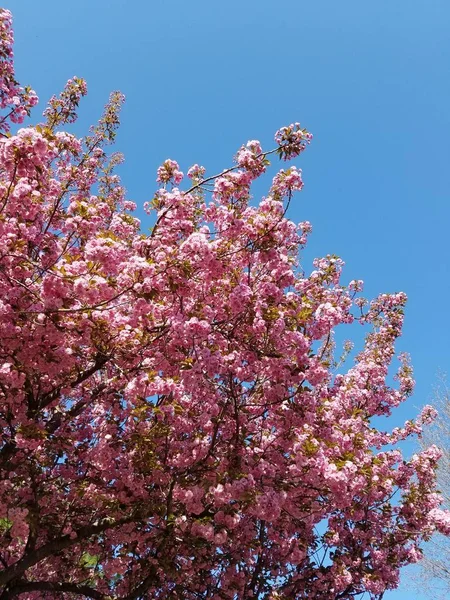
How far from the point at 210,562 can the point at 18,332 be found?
490 centimetres

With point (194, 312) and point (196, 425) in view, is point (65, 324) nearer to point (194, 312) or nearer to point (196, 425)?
point (194, 312)

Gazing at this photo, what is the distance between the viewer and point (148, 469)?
683 centimetres

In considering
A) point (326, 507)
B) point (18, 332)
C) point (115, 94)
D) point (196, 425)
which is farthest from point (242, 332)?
point (115, 94)

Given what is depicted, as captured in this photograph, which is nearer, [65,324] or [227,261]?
[65,324]

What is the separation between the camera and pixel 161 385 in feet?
20.1

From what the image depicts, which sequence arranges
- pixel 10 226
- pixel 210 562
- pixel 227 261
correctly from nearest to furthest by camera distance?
pixel 10 226
pixel 227 261
pixel 210 562

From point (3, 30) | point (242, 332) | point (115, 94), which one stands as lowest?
point (242, 332)

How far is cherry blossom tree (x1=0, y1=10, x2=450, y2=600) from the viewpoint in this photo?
5965 millimetres

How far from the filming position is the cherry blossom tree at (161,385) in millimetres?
5965

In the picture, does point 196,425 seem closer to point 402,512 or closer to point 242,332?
point 242,332

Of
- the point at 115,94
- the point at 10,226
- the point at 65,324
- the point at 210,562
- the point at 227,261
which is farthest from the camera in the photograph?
the point at 115,94

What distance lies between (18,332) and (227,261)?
2677mm

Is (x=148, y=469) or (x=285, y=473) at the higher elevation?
(x=285, y=473)

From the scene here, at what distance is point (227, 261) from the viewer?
6645 millimetres
